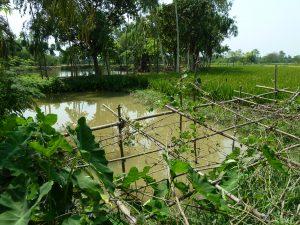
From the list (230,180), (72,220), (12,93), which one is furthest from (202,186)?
(12,93)

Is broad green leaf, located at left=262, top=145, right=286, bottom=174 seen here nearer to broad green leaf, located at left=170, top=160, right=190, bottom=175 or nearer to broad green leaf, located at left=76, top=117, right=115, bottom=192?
broad green leaf, located at left=170, top=160, right=190, bottom=175

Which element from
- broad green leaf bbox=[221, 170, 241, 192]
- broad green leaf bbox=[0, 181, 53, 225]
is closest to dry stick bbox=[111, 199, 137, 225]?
broad green leaf bbox=[0, 181, 53, 225]

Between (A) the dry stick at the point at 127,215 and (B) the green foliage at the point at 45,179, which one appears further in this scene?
(A) the dry stick at the point at 127,215

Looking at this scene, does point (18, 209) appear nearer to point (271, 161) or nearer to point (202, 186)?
point (202, 186)

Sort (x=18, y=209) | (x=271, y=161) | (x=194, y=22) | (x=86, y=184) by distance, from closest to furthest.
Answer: (x=18, y=209) < (x=86, y=184) < (x=271, y=161) < (x=194, y=22)

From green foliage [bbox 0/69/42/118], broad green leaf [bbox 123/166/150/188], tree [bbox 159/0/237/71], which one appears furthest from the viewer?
tree [bbox 159/0/237/71]

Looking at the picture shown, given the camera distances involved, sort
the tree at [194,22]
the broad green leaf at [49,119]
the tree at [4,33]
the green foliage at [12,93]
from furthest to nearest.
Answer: the tree at [194,22] < the tree at [4,33] < the green foliage at [12,93] < the broad green leaf at [49,119]

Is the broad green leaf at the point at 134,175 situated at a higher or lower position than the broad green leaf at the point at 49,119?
lower

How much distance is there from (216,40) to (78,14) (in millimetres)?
24238

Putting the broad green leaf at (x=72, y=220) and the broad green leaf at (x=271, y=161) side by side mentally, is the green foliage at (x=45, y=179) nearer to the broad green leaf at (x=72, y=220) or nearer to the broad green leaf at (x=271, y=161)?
the broad green leaf at (x=72, y=220)

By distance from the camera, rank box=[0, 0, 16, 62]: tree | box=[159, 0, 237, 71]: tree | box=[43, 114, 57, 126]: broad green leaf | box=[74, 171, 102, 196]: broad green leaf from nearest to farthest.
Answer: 1. box=[74, 171, 102, 196]: broad green leaf
2. box=[43, 114, 57, 126]: broad green leaf
3. box=[0, 0, 16, 62]: tree
4. box=[159, 0, 237, 71]: tree

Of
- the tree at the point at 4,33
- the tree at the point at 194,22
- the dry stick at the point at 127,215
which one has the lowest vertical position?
the dry stick at the point at 127,215

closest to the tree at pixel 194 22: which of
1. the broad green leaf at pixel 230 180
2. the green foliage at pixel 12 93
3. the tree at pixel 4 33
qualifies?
the tree at pixel 4 33

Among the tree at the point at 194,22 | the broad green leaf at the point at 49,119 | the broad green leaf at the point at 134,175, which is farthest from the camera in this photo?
the tree at the point at 194,22
